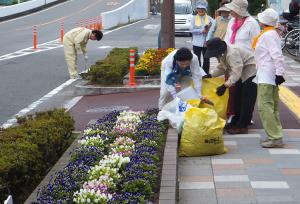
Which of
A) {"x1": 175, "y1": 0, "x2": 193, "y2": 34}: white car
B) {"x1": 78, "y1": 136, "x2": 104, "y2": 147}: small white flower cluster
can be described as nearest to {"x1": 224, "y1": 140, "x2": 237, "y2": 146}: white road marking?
{"x1": 78, "y1": 136, "x2": 104, "y2": 147}: small white flower cluster

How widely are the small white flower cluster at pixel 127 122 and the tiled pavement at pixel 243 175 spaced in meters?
0.73

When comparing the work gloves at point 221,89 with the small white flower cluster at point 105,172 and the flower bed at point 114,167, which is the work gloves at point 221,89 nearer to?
the flower bed at point 114,167

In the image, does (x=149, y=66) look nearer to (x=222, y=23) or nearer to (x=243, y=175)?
(x=222, y=23)

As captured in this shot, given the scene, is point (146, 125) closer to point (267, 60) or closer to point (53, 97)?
point (267, 60)

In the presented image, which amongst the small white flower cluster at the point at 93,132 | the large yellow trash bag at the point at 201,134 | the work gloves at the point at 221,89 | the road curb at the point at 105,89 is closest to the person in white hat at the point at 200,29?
the road curb at the point at 105,89

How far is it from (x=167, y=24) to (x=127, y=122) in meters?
8.74

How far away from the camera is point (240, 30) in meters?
9.12

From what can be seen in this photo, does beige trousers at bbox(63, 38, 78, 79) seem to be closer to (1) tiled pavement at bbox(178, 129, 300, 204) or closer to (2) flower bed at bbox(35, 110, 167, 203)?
(2) flower bed at bbox(35, 110, 167, 203)

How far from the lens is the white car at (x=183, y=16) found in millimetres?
33688

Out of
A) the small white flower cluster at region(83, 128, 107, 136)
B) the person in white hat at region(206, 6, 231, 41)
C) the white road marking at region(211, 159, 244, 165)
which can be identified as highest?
the person in white hat at region(206, 6, 231, 41)

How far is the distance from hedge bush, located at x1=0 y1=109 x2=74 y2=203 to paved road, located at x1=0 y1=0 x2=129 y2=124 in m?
3.11

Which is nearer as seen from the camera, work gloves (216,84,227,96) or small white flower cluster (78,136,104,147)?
small white flower cluster (78,136,104,147)

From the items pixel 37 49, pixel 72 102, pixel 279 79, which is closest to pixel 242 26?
pixel 279 79

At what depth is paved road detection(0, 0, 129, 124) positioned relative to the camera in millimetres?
13250
